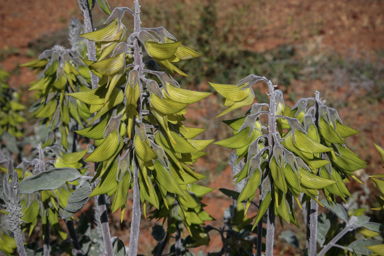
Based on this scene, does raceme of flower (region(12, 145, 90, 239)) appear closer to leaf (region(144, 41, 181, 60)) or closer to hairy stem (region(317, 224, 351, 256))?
leaf (region(144, 41, 181, 60))

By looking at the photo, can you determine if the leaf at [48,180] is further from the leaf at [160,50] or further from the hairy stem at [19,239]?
the leaf at [160,50]

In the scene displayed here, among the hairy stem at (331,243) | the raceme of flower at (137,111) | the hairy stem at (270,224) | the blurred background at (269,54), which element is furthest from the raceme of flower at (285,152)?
the blurred background at (269,54)

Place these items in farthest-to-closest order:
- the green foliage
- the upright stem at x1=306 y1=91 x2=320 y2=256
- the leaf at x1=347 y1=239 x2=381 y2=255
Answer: the green foliage, the leaf at x1=347 y1=239 x2=381 y2=255, the upright stem at x1=306 y1=91 x2=320 y2=256

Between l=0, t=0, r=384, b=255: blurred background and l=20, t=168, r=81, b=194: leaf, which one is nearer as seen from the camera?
l=20, t=168, r=81, b=194: leaf

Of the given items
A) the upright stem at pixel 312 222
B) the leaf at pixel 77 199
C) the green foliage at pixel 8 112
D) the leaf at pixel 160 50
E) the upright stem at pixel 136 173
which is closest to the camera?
the leaf at pixel 160 50

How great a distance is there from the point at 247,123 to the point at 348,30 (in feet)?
24.7

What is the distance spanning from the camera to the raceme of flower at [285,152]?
1.02 metres

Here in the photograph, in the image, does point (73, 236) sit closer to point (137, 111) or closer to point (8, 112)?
point (137, 111)

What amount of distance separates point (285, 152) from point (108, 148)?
1.73 ft

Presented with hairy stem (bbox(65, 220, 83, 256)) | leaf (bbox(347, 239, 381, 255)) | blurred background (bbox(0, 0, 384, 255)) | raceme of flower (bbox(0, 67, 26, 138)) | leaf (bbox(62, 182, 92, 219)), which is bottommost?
hairy stem (bbox(65, 220, 83, 256))

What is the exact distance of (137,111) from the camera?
993 millimetres

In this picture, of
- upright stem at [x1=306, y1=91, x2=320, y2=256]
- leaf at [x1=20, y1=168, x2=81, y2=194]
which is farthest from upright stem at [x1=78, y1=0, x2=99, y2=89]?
upright stem at [x1=306, y1=91, x2=320, y2=256]

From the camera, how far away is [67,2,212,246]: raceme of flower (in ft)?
2.95

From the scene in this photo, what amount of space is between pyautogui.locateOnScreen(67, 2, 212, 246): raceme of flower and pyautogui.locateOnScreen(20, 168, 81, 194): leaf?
9.4 inches
